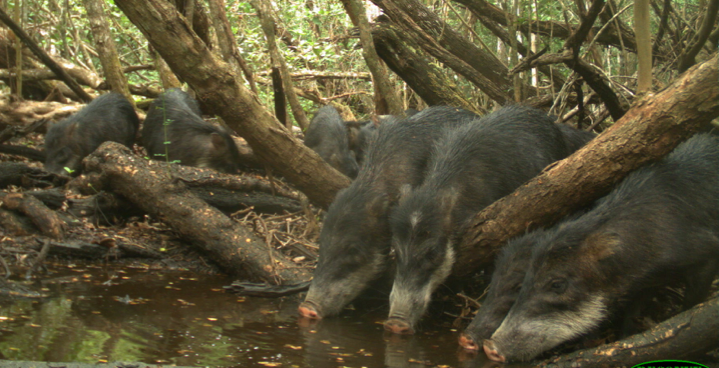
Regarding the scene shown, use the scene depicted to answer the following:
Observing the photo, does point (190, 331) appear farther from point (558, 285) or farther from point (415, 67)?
point (415, 67)

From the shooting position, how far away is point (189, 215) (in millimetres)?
5613

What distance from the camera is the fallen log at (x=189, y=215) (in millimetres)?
5207

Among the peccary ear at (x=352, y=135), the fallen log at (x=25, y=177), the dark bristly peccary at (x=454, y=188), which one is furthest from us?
the peccary ear at (x=352, y=135)

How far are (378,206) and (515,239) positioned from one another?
3.99 ft

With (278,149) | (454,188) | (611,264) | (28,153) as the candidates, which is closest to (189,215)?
(278,149)

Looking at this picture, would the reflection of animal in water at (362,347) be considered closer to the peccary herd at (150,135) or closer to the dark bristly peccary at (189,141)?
the dark bristly peccary at (189,141)

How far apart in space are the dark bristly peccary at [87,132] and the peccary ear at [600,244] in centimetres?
623

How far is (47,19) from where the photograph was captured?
12.6m

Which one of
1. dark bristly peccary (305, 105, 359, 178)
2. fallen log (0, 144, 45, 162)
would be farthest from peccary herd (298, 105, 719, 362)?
fallen log (0, 144, 45, 162)

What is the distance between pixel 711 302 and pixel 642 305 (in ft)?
2.67

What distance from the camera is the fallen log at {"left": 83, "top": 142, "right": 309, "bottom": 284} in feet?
17.1

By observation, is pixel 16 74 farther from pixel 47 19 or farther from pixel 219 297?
pixel 219 297

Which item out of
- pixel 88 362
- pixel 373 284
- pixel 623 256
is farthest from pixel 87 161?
pixel 623 256

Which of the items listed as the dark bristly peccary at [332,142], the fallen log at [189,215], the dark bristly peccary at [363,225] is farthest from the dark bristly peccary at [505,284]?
the dark bristly peccary at [332,142]
